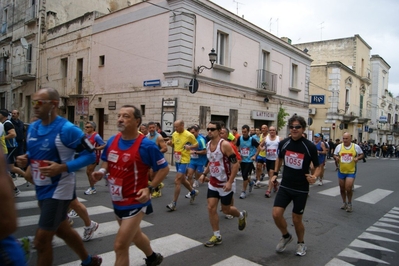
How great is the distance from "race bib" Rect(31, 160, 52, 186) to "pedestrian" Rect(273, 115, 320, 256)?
3.08m

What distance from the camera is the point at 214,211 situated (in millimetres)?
4938

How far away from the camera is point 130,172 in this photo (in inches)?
130

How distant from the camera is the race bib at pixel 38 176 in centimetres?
327

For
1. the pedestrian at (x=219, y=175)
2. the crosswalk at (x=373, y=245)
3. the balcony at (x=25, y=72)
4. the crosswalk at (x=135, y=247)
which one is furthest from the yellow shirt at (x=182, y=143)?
the balcony at (x=25, y=72)

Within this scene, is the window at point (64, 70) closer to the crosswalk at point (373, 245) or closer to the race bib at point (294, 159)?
the race bib at point (294, 159)

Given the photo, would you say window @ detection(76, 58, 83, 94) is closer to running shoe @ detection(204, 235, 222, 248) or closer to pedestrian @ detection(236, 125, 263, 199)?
pedestrian @ detection(236, 125, 263, 199)

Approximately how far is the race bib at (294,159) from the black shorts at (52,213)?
10.5 feet

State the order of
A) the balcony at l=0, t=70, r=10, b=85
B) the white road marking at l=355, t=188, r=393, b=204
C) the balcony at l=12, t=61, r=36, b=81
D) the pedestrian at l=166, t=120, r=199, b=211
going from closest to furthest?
1. the pedestrian at l=166, t=120, r=199, b=211
2. the white road marking at l=355, t=188, r=393, b=204
3. the balcony at l=12, t=61, r=36, b=81
4. the balcony at l=0, t=70, r=10, b=85

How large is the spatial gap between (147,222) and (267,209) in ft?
9.68

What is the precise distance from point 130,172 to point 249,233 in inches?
122

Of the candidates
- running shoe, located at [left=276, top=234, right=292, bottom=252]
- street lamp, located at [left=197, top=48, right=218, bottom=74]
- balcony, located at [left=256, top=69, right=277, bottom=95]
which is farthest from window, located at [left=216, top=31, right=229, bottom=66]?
running shoe, located at [left=276, top=234, right=292, bottom=252]

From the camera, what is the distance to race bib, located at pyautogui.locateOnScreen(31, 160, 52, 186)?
3.27 meters

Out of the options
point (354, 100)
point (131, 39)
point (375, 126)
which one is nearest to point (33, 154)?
point (131, 39)

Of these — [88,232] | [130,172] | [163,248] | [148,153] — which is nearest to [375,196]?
[163,248]
